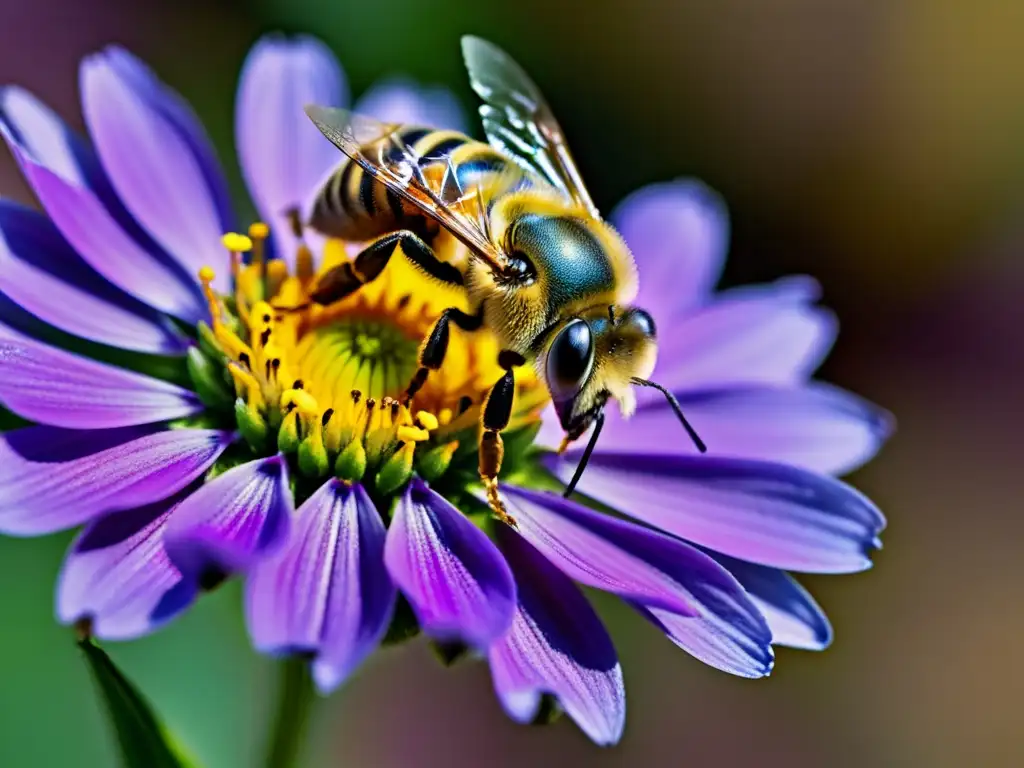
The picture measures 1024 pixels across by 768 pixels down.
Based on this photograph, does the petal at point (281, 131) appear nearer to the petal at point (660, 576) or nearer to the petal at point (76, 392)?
the petal at point (76, 392)

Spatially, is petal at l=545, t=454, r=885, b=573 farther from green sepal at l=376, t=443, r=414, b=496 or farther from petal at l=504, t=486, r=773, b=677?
green sepal at l=376, t=443, r=414, b=496

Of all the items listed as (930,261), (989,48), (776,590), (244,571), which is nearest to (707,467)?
(776,590)

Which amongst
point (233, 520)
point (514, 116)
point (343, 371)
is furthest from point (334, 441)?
point (514, 116)

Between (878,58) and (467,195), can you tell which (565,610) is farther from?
(878,58)

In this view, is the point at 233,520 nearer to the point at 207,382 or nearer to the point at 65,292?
the point at 207,382

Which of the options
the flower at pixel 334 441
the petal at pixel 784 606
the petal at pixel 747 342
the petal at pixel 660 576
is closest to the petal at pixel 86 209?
the flower at pixel 334 441

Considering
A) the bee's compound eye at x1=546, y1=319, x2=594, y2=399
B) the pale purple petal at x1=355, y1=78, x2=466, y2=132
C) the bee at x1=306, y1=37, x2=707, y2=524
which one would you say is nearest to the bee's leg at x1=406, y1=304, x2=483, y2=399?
the bee at x1=306, y1=37, x2=707, y2=524
